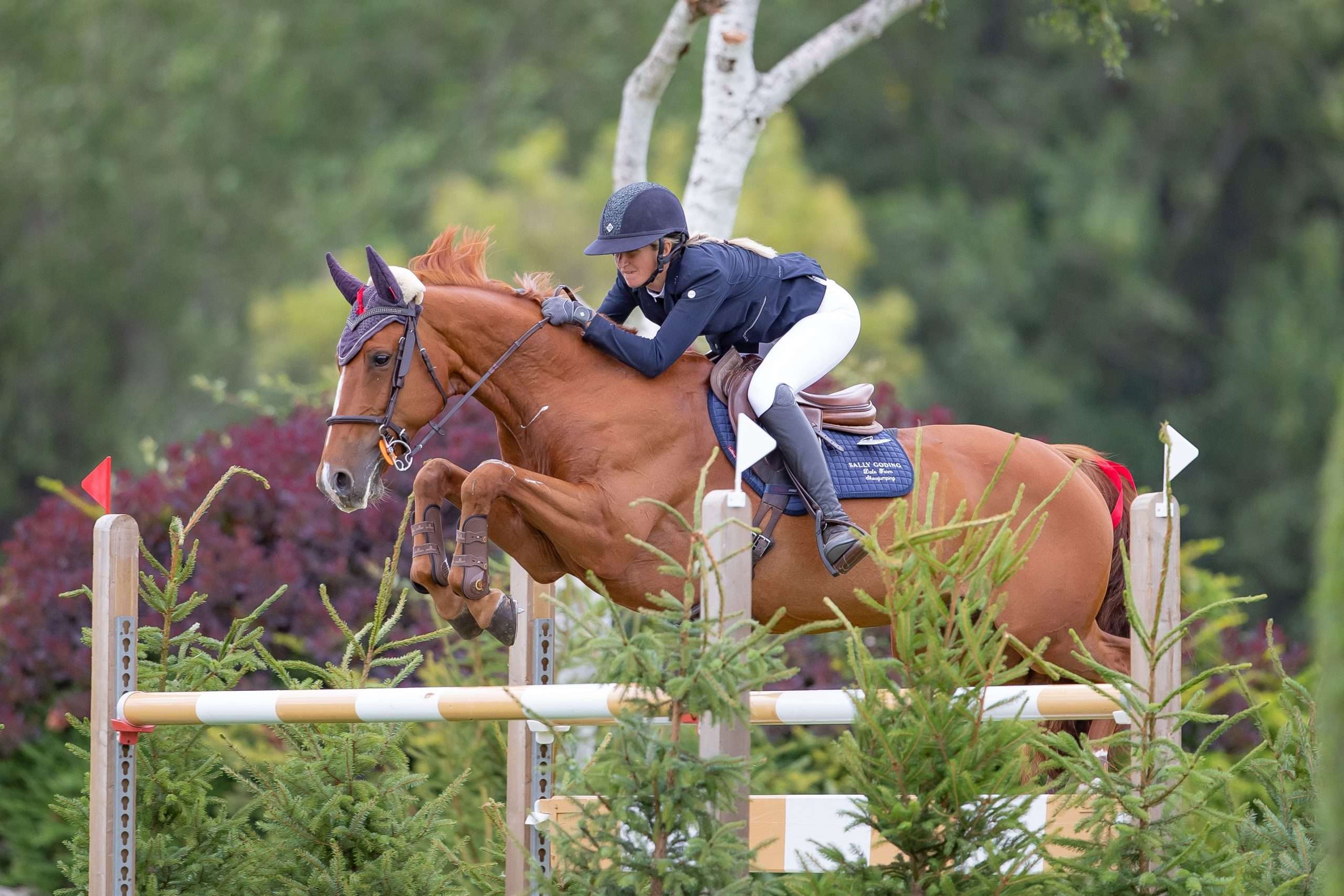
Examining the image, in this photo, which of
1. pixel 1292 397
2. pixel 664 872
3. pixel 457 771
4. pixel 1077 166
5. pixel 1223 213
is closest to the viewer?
pixel 664 872

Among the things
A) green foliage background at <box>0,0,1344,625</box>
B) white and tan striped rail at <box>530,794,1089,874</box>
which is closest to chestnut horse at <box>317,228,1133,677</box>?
white and tan striped rail at <box>530,794,1089,874</box>

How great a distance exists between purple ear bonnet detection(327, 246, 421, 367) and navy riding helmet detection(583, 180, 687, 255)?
59 cm

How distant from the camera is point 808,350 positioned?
15.7 feet

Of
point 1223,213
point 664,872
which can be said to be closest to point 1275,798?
point 664,872

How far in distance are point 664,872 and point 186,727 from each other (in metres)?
1.92

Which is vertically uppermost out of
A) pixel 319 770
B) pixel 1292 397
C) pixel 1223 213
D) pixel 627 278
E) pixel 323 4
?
pixel 323 4

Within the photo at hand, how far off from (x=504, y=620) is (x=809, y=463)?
39.9 inches

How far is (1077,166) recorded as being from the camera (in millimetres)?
23969

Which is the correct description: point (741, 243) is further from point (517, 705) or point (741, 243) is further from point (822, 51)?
point (822, 51)

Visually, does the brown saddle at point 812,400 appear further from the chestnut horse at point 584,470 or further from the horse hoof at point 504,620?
the horse hoof at point 504,620

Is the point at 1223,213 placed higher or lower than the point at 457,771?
higher

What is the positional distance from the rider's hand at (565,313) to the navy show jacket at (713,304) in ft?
0.11

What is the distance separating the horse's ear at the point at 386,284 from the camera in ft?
15.1

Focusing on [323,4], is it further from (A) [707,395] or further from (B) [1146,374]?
(A) [707,395]
